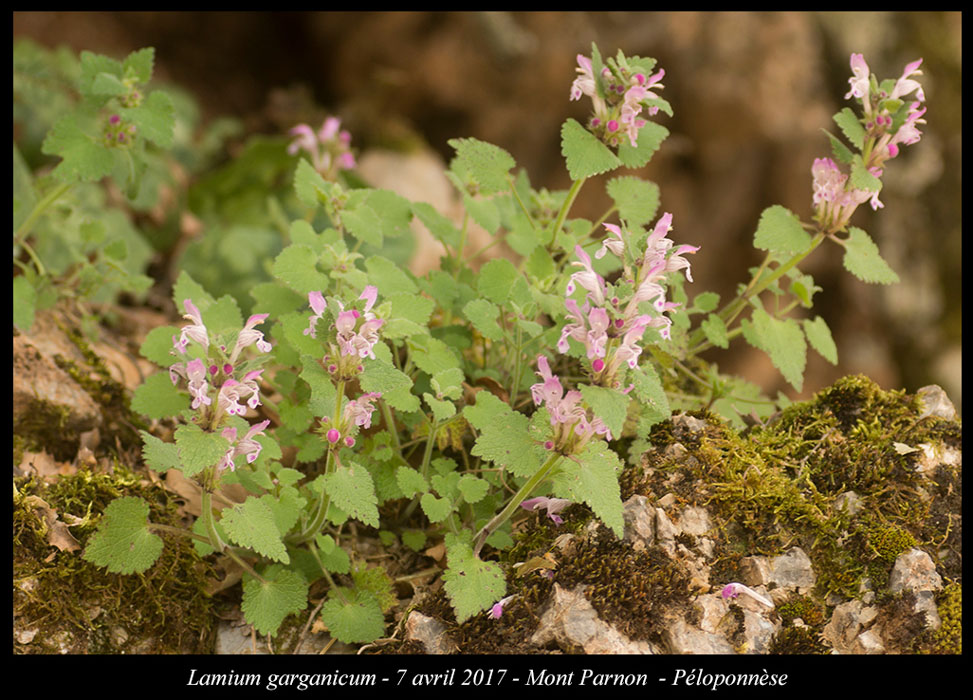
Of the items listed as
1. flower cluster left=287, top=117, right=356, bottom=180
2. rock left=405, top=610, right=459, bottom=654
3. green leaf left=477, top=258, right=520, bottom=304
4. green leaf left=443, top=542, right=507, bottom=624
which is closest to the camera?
green leaf left=443, top=542, right=507, bottom=624

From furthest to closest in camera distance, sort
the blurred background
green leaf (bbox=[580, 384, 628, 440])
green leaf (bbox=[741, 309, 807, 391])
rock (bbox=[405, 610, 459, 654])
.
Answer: the blurred background < green leaf (bbox=[741, 309, 807, 391]) < rock (bbox=[405, 610, 459, 654]) < green leaf (bbox=[580, 384, 628, 440])

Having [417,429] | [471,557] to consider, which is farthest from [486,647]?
[417,429]

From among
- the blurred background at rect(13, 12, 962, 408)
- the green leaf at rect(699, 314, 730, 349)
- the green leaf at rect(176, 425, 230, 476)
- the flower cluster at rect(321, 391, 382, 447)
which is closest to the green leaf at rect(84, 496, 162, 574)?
the green leaf at rect(176, 425, 230, 476)

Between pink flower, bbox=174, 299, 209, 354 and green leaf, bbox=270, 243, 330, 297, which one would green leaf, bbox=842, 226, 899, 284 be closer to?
green leaf, bbox=270, 243, 330, 297

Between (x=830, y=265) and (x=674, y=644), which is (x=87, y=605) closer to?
(x=674, y=644)

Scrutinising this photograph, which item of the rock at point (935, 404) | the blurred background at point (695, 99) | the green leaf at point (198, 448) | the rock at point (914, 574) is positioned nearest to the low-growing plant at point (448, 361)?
the green leaf at point (198, 448)
